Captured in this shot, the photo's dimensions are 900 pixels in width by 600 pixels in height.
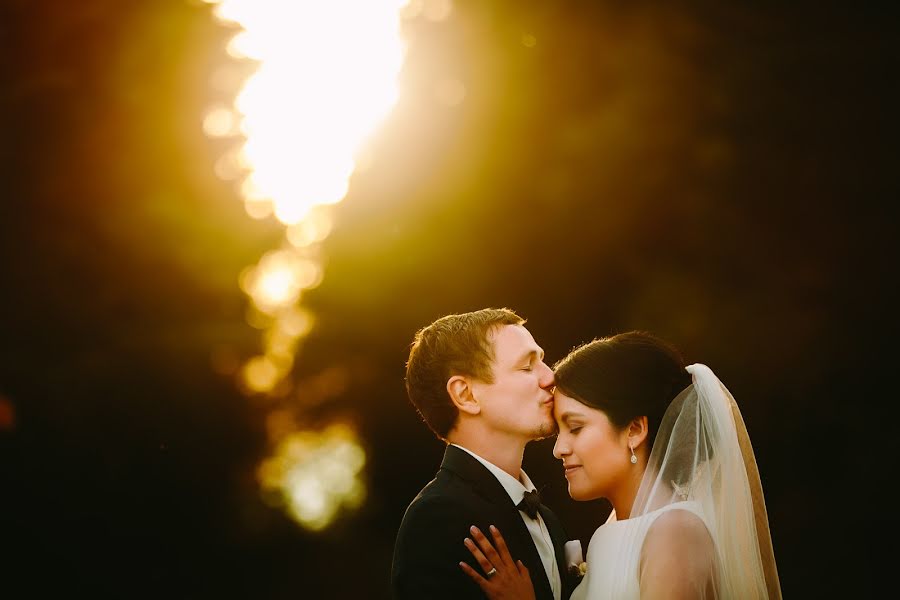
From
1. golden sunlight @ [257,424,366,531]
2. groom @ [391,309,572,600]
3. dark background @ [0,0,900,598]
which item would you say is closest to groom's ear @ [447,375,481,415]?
groom @ [391,309,572,600]

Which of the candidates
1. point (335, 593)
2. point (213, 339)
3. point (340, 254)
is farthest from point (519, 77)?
point (335, 593)

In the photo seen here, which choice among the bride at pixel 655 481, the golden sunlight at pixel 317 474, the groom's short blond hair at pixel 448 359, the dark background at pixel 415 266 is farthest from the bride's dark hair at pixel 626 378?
the golden sunlight at pixel 317 474

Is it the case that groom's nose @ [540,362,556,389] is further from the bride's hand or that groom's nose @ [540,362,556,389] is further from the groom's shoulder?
the bride's hand

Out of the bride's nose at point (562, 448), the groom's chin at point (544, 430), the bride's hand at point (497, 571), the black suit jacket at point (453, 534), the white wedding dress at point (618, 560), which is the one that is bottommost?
the white wedding dress at point (618, 560)

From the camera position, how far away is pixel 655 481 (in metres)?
2.99

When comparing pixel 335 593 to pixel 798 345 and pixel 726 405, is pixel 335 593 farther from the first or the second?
pixel 726 405

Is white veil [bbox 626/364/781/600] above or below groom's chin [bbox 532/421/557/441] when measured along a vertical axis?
below

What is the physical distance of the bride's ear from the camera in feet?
10.4

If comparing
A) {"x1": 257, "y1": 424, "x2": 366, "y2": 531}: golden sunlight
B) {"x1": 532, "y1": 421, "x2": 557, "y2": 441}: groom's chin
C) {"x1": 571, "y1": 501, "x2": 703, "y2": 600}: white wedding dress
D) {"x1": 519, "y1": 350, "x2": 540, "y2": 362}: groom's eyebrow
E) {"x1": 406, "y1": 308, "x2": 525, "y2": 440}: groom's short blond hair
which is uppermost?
{"x1": 257, "y1": 424, "x2": 366, "y2": 531}: golden sunlight

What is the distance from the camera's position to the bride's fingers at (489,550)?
2877 mm

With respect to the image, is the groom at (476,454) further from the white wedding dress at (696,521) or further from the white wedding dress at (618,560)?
the white wedding dress at (696,521)

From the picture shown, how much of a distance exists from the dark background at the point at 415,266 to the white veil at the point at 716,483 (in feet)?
12.1

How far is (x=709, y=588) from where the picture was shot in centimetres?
266

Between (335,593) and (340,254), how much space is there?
10.1ft
